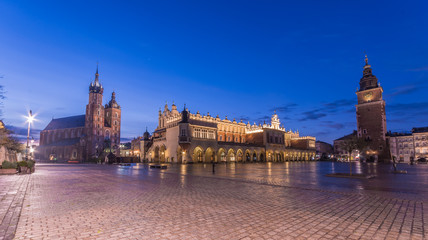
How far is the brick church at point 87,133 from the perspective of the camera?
93.1m

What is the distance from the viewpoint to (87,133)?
319 feet

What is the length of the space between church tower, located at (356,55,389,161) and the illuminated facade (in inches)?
992

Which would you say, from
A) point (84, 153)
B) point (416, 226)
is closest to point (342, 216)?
point (416, 226)

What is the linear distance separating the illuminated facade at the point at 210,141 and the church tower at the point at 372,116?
25.2m

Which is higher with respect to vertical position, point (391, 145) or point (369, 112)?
point (369, 112)

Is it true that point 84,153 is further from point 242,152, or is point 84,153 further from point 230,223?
point 230,223

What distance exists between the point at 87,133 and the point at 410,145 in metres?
124

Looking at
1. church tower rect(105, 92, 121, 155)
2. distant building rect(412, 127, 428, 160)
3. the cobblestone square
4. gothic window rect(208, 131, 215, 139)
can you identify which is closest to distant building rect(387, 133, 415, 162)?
distant building rect(412, 127, 428, 160)

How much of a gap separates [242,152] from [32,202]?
187 feet

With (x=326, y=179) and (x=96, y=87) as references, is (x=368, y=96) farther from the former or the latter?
(x=96, y=87)

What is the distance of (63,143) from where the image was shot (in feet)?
315

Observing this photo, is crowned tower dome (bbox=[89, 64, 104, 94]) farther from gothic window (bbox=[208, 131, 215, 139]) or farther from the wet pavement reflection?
the wet pavement reflection

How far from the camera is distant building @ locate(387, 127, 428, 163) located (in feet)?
248

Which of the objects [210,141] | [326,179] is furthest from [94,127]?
[326,179]
